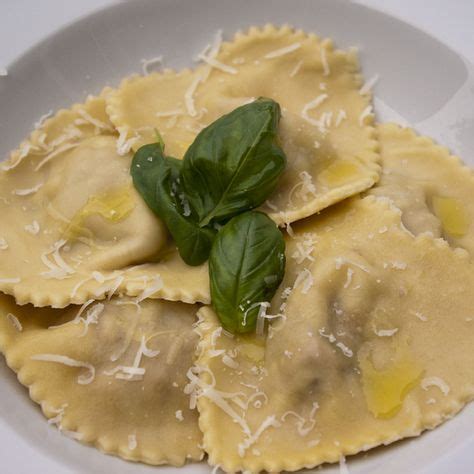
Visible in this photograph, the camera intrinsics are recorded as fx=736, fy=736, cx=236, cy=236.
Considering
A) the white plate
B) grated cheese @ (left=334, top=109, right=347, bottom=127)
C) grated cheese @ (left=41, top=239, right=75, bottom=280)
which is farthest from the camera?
the white plate

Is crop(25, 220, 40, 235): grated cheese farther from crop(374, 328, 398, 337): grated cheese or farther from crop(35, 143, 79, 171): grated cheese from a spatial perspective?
crop(374, 328, 398, 337): grated cheese

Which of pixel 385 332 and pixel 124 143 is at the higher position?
pixel 124 143

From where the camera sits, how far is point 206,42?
4242 mm

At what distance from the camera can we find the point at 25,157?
3.79 meters

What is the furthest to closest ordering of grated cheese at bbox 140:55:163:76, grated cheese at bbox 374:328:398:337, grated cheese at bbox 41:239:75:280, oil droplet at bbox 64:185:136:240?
grated cheese at bbox 140:55:163:76
oil droplet at bbox 64:185:136:240
grated cheese at bbox 41:239:75:280
grated cheese at bbox 374:328:398:337

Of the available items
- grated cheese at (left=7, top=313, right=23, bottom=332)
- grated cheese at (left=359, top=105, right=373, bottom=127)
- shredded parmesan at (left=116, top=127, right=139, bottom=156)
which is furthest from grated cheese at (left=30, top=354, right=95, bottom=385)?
grated cheese at (left=359, top=105, right=373, bottom=127)

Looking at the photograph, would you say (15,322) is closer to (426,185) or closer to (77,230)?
(77,230)

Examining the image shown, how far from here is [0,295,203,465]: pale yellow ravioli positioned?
3.14 meters

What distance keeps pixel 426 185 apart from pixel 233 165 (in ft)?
3.60

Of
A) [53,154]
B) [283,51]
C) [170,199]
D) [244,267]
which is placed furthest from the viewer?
[283,51]

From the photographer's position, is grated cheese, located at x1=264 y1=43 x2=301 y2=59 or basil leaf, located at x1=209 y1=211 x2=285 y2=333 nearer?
basil leaf, located at x1=209 y1=211 x2=285 y2=333

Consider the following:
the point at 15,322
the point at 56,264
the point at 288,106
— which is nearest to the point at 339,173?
the point at 288,106

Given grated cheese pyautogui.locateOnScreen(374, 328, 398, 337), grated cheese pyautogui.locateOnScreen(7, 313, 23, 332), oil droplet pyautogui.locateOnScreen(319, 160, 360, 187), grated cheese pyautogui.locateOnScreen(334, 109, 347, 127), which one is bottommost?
grated cheese pyautogui.locateOnScreen(374, 328, 398, 337)

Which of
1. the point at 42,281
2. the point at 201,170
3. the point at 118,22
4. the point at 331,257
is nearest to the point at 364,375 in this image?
the point at 331,257
